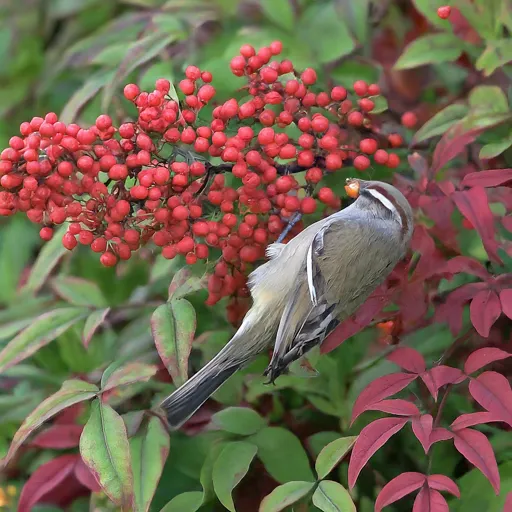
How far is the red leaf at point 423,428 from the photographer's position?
1.47 m

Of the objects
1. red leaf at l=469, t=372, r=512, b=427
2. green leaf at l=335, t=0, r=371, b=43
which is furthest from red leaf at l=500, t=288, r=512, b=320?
green leaf at l=335, t=0, r=371, b=43

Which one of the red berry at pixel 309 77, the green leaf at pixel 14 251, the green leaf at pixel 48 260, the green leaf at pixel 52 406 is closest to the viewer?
the green leaf at pixel 52 406

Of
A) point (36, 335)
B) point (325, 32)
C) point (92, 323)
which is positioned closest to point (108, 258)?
point (92, 323)

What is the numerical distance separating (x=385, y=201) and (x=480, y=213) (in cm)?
35

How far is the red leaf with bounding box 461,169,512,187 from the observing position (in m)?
1.72

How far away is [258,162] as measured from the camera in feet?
5.88

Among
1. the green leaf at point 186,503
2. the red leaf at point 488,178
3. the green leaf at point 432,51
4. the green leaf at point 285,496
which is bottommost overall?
the green leaf at point 186,503

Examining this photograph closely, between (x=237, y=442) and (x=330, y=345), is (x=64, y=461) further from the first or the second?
(x=330, y=345)

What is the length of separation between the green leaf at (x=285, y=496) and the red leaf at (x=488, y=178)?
0.74 m

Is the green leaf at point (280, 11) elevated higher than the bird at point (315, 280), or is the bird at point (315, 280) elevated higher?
the green leaf at point (280, 11)

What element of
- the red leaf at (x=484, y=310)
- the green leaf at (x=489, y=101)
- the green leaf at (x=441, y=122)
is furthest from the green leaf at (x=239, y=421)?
the green leaf at (x=489, y=101)

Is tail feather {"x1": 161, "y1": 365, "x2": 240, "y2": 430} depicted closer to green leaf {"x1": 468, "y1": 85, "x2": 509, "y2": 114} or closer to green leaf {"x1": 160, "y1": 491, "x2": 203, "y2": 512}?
green leaf {"x1": 160, "y1": 491, "x2": 203, "y2": 512}

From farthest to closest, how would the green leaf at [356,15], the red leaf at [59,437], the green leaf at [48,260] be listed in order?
1. the green leaf at [356,15]
2. the green leaf at [48,260]
3. the red leaf at [59,437]

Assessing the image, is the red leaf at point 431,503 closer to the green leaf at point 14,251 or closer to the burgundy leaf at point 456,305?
the burgundy leaf at point 456,305
